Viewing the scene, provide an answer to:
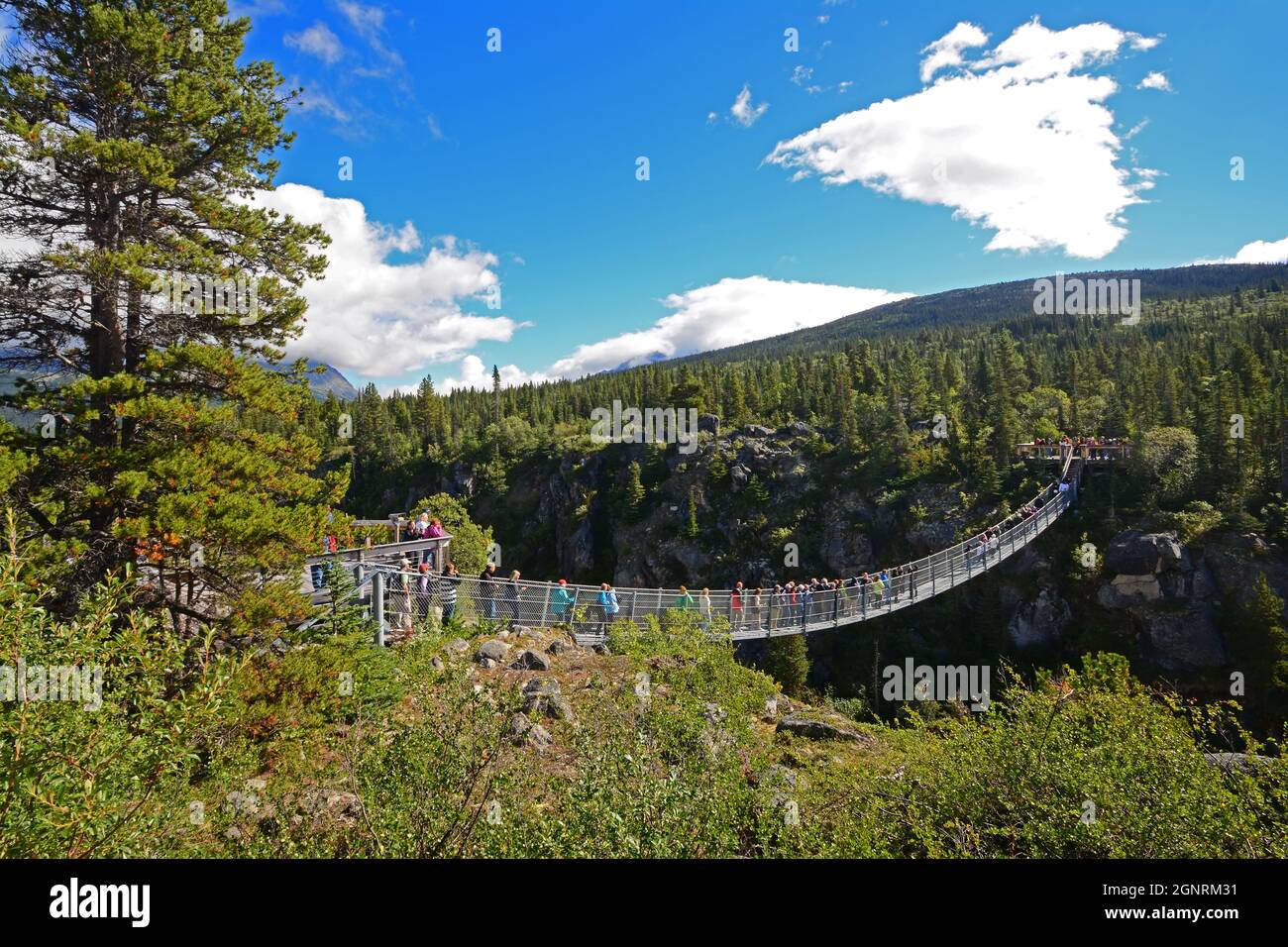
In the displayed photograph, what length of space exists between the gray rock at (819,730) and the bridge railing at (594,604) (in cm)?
262

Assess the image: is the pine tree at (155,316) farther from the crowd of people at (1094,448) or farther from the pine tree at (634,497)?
the pine tree at (634,497)

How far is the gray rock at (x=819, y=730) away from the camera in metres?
12.2

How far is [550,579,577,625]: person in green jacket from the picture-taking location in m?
13.3

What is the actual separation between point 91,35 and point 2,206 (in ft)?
8.35

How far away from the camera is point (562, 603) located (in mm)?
13352

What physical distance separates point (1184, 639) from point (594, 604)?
3494 cm

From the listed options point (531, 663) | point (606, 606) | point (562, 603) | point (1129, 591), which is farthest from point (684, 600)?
point (1129, 591)

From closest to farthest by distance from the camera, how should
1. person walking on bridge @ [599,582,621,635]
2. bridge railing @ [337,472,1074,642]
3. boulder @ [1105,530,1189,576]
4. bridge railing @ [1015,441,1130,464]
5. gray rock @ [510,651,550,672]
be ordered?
bridge railing @ [337,472,1074,642]
gray rock @ [510,651,550,672]
person walking on bridge @ [599,582,621,635]
boulder @ [1105,530,1189,576]
bridge railing @ [1015,441,1130,464]

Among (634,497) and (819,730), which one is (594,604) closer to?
(819,730)

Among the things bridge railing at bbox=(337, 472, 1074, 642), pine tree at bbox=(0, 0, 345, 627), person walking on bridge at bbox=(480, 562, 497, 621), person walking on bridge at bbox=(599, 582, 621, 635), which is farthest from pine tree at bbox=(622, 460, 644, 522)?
pine tree at bbox=(0, 0, 345, 627)

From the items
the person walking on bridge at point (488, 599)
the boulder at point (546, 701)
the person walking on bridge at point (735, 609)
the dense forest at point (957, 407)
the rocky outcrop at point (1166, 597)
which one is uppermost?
the dense forest at point (957, 407)

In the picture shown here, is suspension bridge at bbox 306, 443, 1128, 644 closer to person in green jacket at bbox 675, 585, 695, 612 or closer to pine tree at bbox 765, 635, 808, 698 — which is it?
person in green jacket at bbox 675, 585, 695, 612

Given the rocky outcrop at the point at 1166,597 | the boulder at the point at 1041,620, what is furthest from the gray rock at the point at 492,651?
the rocky outcrop at the point at 1166,597

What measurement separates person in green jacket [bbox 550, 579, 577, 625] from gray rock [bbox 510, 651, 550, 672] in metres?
2.31
